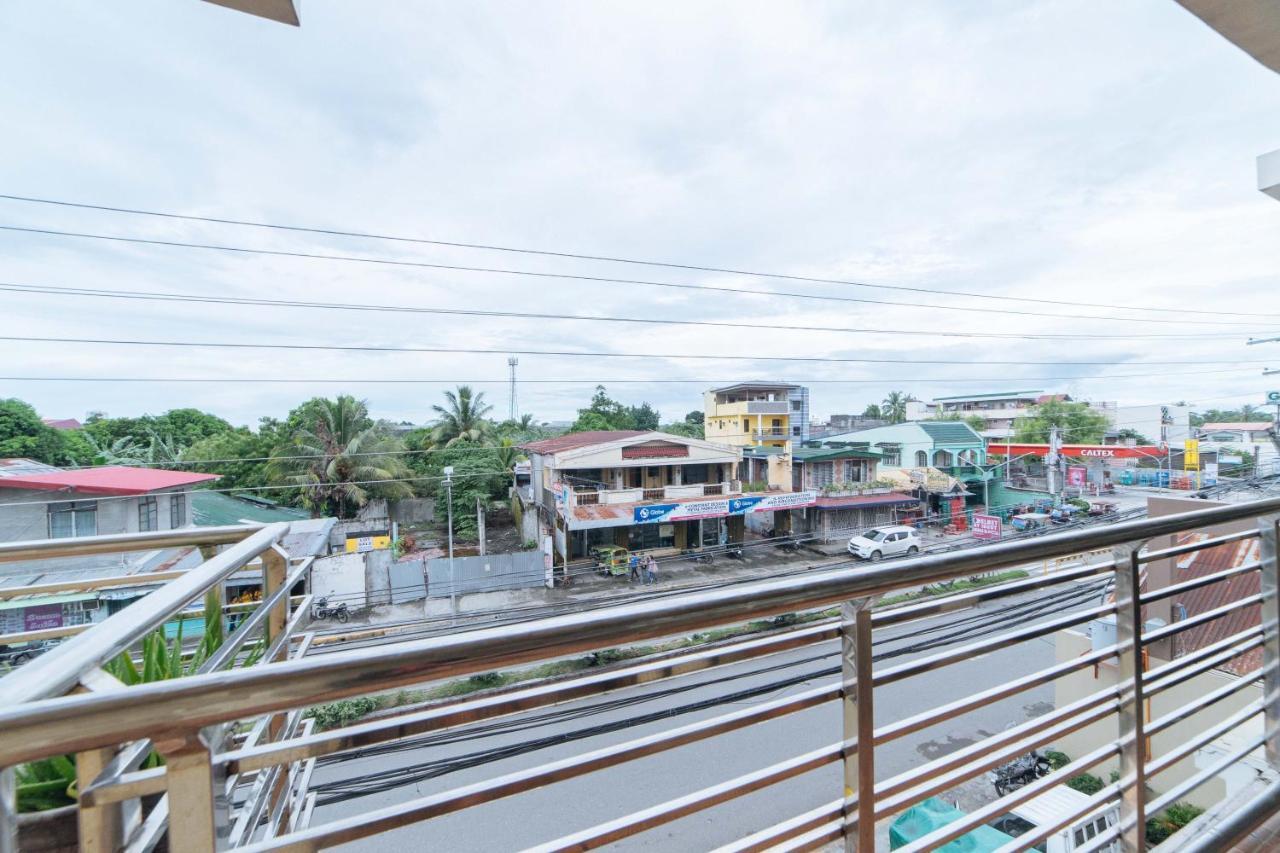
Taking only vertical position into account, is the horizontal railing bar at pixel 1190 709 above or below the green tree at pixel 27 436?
below

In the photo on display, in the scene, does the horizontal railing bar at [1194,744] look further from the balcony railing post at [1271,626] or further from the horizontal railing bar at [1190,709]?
the balcony railing post at [1271,626]

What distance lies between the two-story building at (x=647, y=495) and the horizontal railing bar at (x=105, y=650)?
9679mm

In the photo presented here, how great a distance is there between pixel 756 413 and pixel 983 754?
596 inches

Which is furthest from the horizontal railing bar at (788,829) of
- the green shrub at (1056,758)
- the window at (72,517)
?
the green shrub at (1056,758)

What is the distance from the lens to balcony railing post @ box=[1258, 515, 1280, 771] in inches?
43.8

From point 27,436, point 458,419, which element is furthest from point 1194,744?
point 458,419

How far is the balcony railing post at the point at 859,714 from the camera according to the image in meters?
0.63

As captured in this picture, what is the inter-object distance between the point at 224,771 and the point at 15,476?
4.65 meters

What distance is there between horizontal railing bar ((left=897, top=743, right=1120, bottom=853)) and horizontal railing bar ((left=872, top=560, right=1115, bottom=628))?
0.29 meters

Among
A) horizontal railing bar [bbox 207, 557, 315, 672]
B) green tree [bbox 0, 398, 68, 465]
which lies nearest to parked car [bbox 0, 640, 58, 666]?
horizontal railing bar [bbox 207, 557, 315, 672]

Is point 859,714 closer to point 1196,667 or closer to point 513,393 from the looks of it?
point 1196,667

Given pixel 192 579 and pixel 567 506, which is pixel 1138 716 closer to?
pixel 192 579

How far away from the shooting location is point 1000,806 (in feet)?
2.74

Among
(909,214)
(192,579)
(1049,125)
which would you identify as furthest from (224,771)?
(909,214)
